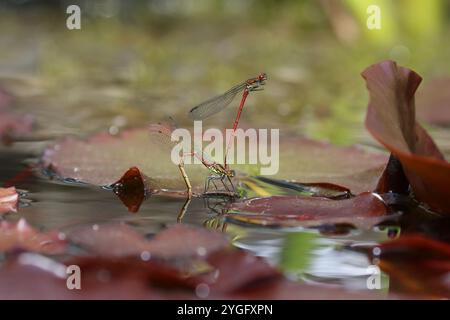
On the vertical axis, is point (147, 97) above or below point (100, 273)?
above

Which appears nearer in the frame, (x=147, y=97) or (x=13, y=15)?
(x=147, y=97)

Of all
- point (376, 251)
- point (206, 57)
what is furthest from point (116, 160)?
point (206, 57)

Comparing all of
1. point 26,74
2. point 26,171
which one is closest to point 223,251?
point 26,171

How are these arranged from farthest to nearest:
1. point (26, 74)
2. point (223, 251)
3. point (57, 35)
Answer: point (57, 35), point (26, 74), point (223, 251)

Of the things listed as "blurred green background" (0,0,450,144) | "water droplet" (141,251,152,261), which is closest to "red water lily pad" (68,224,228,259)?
"water droplet" (141,251,152,261)

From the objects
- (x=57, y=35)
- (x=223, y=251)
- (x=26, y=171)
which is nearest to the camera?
(x=223, y=251)

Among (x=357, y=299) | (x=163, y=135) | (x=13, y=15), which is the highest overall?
(x=13, y=15)

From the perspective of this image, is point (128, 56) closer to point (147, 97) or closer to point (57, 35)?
point (57, 35)
